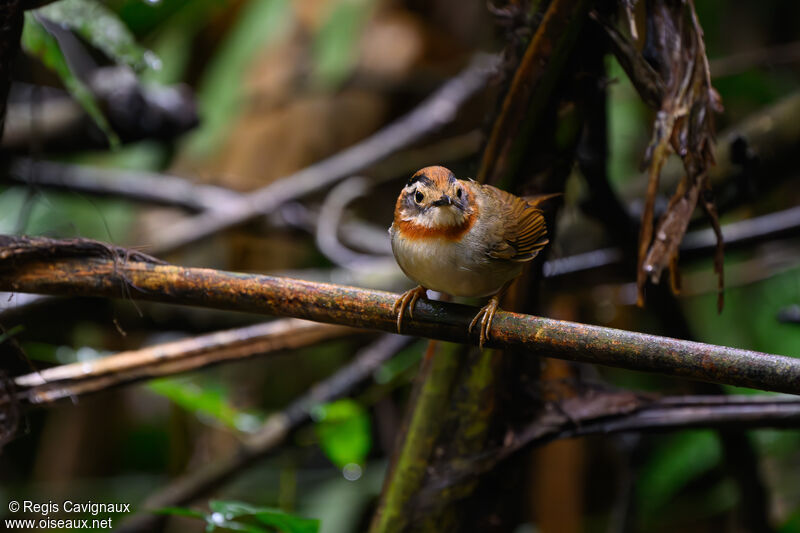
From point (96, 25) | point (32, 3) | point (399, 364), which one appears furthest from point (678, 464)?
point (32, 3)

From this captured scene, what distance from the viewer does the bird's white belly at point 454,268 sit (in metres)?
1.43

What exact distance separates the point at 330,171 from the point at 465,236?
97.9 inches

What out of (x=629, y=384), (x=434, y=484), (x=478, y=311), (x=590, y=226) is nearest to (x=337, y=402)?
(x=434, y=484)

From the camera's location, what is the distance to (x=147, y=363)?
1.81 metres

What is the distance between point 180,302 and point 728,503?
10.7 feet

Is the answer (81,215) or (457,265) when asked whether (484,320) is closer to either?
(457,265)

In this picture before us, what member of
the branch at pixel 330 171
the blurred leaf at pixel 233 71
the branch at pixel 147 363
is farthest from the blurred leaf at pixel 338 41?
the branch at pixel 147 363

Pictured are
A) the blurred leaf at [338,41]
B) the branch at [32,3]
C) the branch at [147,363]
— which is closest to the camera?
the branch at [32,3]

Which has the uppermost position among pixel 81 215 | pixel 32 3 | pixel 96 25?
pixel 81 215

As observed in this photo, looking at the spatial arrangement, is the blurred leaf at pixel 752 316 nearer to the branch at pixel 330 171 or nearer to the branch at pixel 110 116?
the branch at pixel 330 171

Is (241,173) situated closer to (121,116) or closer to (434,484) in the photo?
(121,116)

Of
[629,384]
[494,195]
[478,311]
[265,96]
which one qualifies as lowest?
[478,311]

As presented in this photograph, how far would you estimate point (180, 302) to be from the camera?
1.29 meters

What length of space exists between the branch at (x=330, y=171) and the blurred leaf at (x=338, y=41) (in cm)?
78
